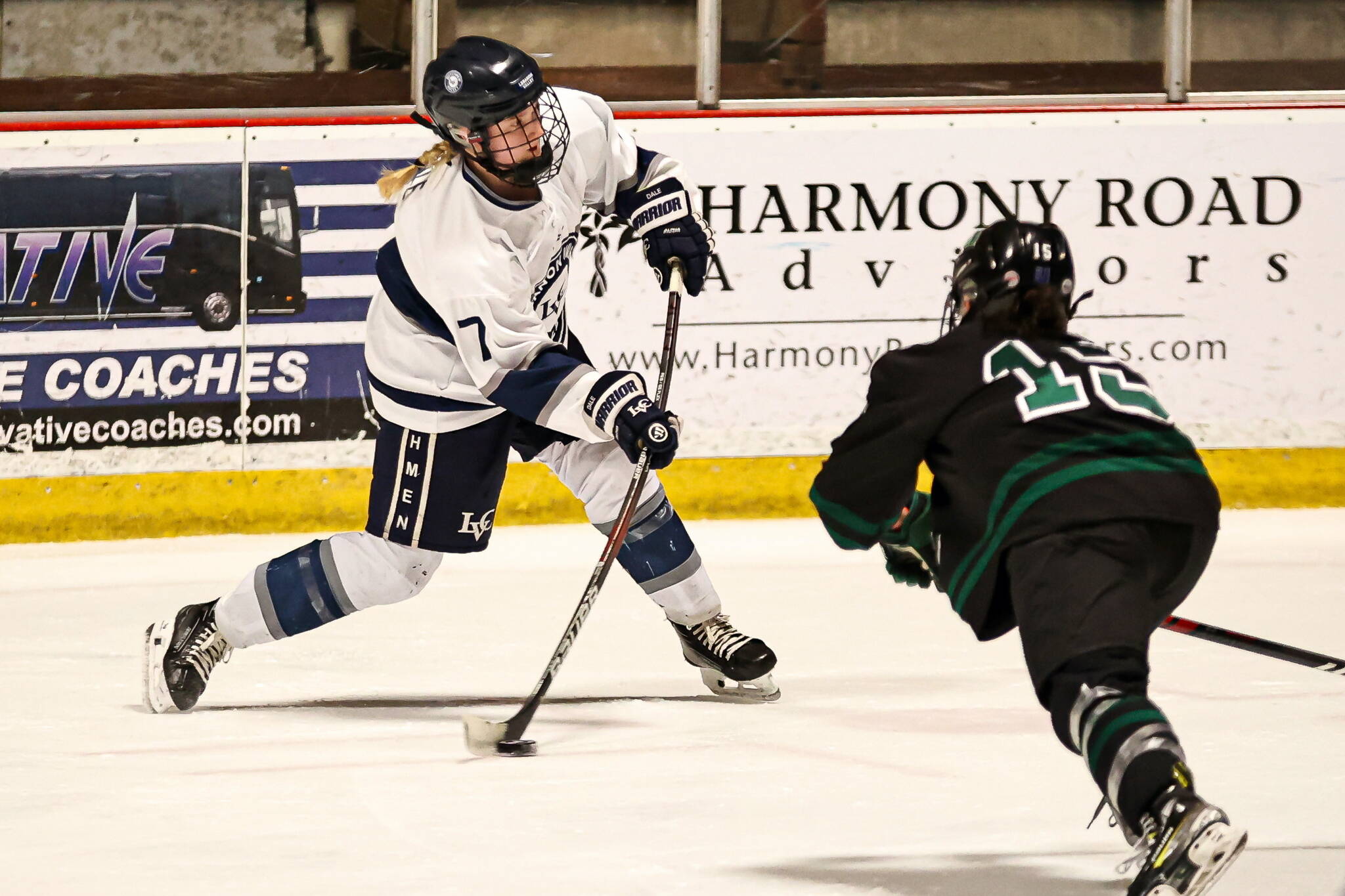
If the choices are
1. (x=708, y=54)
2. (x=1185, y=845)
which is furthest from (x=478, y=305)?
(x=708, y=54)

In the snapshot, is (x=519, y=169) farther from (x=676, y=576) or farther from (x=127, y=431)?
(x=127, y=431)

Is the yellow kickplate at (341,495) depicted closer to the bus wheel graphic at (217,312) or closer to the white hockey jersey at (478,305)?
the bus wheel graphic at (217,312)

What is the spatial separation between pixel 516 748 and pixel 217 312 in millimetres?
2250

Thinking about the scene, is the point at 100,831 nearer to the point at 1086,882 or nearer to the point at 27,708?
the point at 27,708

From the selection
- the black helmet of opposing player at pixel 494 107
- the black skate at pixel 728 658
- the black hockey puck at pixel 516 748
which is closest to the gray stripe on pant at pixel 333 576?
the black hockey puck at pixel 516 748

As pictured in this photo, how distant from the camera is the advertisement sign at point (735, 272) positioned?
14.4ft

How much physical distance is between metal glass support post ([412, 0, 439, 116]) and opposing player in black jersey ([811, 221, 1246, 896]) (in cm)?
301

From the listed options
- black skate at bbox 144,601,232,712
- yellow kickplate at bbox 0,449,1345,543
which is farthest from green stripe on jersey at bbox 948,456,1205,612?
yellow kickplate at bbox 0,449,1345,543

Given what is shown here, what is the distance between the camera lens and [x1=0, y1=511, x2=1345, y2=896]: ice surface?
193 cm

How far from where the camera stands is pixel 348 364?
4.46 metres

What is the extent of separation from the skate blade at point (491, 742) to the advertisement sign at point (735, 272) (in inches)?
81.6

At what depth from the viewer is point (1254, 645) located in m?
2.12

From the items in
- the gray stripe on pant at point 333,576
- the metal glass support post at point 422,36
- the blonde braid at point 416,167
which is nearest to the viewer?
the blonde braid at point 416,167

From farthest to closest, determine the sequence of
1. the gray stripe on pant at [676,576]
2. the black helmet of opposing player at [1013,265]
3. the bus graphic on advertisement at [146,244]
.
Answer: the bus graphic on advertisement at [146,244]
the gray stripe on pant at [676,576]
the black helmet of opposing player at [1013,265]
